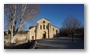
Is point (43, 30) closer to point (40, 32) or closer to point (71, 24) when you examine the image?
point (40, 32)

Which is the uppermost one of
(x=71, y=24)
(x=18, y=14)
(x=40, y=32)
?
(x=18, y=14)

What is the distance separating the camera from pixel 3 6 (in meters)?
3.27

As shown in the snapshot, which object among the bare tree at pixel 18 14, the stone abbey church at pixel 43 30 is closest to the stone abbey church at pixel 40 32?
the stone abbey church at pixel 43 30

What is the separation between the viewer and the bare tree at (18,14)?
3.29m

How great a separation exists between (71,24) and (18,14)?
36.0 inches

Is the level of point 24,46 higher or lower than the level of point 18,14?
lower

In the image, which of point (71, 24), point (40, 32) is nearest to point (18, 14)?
point (40, 32)

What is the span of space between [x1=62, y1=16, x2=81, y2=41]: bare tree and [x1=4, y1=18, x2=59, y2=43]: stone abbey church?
18cm

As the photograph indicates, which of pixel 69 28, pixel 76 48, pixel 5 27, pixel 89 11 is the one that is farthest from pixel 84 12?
pixel 5 27

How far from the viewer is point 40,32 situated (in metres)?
3.37

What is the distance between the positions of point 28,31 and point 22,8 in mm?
399

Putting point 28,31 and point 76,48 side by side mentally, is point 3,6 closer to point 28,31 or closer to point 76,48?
point 28,31

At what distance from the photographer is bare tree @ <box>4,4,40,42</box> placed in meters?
3.29

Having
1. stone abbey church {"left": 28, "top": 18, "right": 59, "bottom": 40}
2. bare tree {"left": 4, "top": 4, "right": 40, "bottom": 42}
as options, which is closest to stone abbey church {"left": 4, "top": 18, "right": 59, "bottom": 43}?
stone abbey church {"left": 28, "top": 18, "right": 59, "bottom": 40}
